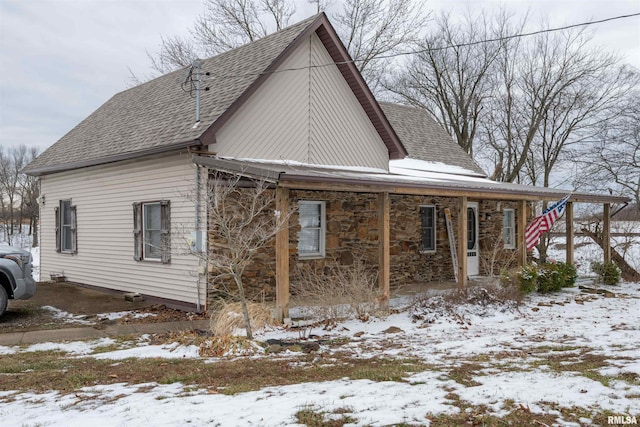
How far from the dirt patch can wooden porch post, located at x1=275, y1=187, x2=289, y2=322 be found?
1.75 metres

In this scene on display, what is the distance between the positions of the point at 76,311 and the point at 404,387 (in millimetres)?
7798

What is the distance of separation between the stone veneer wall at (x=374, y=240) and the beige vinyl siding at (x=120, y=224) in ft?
3.39

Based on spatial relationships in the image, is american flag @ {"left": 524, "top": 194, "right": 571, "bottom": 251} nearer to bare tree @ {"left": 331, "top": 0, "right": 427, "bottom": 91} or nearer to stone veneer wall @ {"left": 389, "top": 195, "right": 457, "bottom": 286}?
stone veneer wall @ {"left": 389, "top": 195, "right": 457, "bottom": 286}

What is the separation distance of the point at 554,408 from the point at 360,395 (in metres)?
1.65

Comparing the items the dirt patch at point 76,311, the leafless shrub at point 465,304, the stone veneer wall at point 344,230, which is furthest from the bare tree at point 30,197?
the leafless shrub at point 465,304

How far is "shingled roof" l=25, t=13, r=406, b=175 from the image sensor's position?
36.3 ft

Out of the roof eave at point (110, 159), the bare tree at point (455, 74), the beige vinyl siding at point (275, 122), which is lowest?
the roof eave at point (110, 159)

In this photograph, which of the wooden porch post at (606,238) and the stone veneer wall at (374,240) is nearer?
the stone veneer wall at (374,240)

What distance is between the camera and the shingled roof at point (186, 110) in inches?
436

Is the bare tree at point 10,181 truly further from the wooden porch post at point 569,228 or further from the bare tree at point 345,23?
the wooden porch post at point 569,228

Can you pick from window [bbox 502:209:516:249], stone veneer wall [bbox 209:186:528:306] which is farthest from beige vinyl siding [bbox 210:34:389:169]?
window [bbox 502:209:516:249]

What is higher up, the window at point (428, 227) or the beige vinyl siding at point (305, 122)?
the beige vinyl siding at point (305, 122)

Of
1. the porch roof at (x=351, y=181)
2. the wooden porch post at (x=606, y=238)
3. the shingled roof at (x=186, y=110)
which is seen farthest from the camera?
the wooden porch post at (x=606, y=238)

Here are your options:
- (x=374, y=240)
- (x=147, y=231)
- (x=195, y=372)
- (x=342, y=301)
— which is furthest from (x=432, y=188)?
(x=195, y=372)
